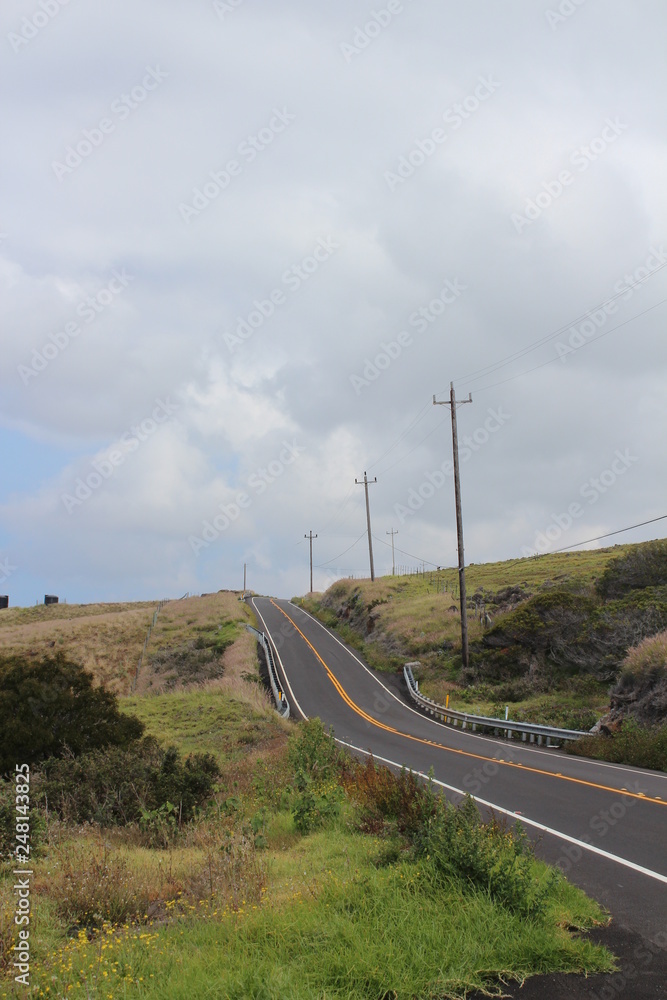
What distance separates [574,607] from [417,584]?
39.5 metres

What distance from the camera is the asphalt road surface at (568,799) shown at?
22.2 feet

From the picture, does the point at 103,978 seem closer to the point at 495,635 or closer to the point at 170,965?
the point at 170,965

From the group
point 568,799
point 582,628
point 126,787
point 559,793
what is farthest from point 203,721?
point 568,799

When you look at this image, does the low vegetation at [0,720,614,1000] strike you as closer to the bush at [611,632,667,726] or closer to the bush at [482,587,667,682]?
the bush at [611,632,667,726]

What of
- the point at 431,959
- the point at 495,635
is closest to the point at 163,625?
the point at 495,635

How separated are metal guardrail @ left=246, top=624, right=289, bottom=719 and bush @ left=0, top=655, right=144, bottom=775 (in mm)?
12773

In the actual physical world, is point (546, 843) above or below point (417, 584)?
below

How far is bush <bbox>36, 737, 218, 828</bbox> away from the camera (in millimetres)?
12031

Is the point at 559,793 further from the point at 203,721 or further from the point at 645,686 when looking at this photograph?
the point at 203,721

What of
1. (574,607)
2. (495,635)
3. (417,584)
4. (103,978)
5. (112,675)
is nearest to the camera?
(103,978)

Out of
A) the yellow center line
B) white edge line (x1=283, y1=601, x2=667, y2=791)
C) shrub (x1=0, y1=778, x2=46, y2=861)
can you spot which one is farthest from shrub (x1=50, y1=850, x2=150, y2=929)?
white edge line (x1=283, y1=601, x2=667, y2=791)

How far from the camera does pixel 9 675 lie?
19.2 metres

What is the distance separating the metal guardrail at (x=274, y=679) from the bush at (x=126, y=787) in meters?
17.5

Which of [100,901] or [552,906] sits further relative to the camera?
[100,901]
